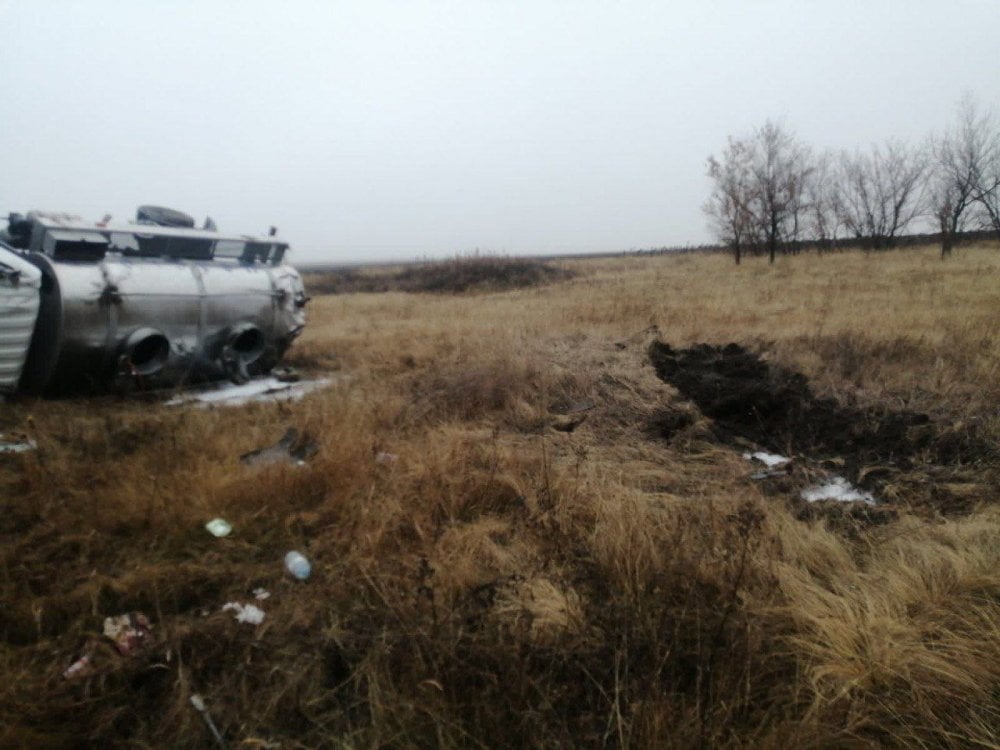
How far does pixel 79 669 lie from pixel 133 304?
14.2ft

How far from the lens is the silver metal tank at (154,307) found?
489 centimetres

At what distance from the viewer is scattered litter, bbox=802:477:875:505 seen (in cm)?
336

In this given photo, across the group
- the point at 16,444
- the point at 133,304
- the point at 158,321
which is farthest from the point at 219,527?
the point at 158,321

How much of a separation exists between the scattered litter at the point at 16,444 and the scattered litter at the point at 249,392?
143 centimetres

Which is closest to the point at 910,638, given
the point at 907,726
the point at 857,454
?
the point at 907,726

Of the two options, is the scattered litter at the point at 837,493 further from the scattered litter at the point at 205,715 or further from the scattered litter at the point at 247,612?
the scattered litter at the point at 205,715

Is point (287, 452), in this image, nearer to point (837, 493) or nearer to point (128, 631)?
point (128, 631)

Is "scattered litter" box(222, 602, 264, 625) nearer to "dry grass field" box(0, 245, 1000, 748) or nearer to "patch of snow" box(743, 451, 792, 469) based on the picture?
"dry grass field" box(0, 245, 1000, 748)

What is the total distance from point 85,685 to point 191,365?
480cm

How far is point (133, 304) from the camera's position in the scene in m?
5.26

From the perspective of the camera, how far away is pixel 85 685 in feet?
6.14

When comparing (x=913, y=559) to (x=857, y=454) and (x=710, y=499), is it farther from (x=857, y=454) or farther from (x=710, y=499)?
(x=857, y=454)

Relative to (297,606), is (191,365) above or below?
above

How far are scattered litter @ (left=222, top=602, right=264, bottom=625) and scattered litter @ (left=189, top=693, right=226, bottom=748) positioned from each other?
1.32ft
